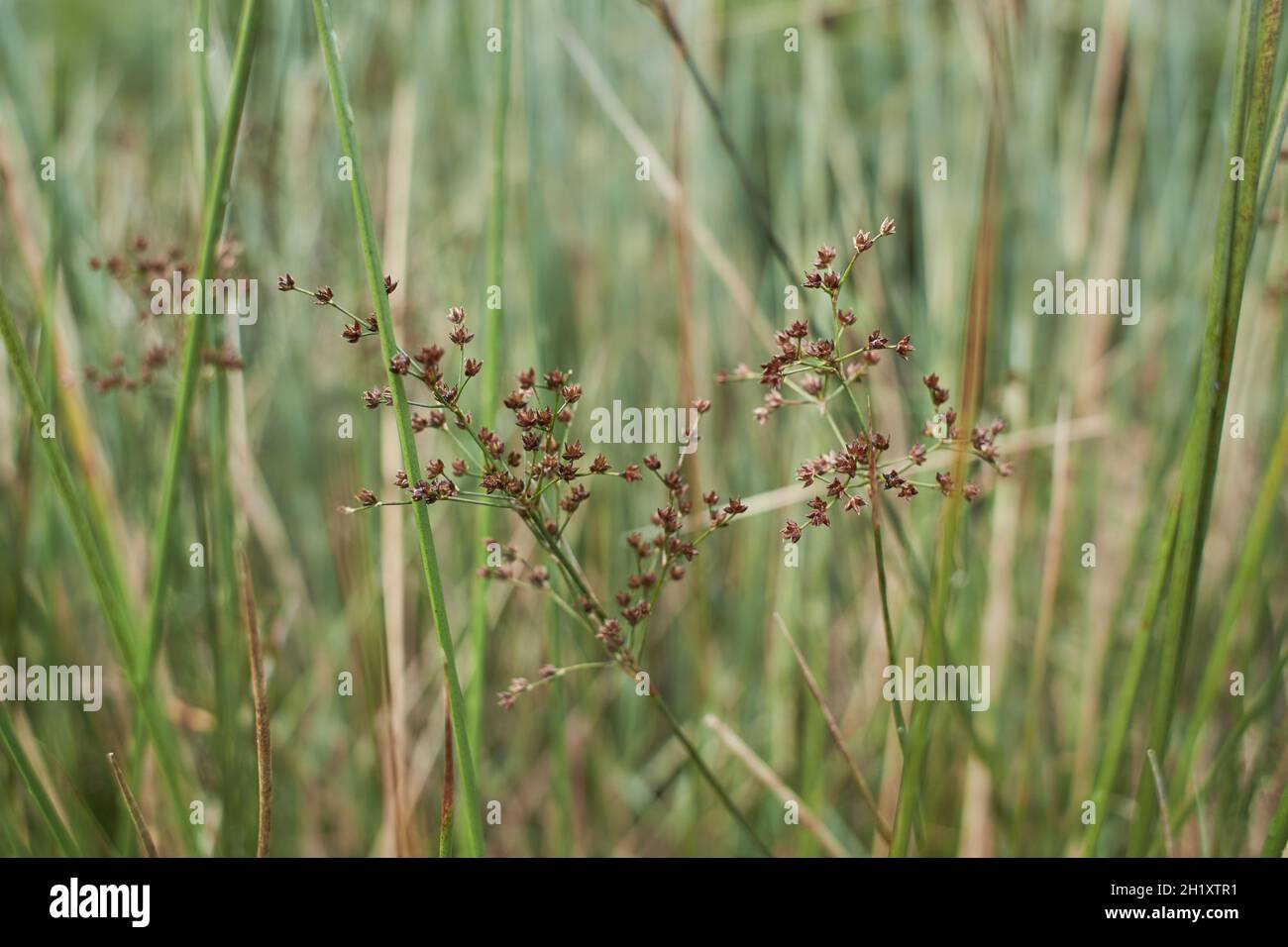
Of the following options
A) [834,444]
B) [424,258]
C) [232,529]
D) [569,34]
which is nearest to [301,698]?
[232,529]

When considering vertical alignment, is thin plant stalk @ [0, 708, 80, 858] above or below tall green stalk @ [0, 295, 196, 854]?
below

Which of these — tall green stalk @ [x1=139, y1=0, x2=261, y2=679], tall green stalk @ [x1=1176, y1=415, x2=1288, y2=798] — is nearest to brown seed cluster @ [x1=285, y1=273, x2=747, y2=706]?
tall green stalk @ [x1=139, y1=0, x2=261, y2=679]

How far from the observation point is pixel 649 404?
1553mm

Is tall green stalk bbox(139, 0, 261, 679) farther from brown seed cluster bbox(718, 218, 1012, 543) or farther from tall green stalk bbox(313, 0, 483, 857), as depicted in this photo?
brown seed cluster bbox(718, 218, 1012, 543)

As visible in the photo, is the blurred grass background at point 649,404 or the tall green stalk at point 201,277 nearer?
the tall green stalk at point 201,277

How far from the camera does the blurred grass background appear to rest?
1.01 meters

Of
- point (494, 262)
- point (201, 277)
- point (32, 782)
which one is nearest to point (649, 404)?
point (494, 262)

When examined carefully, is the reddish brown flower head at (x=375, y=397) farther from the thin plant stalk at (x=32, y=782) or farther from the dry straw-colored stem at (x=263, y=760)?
the thin plant stalk at (x=32, y=782)

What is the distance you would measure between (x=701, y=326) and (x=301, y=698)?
0.84 m

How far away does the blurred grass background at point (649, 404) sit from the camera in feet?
3.32

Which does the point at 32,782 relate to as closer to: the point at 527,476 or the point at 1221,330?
the point at 527,476

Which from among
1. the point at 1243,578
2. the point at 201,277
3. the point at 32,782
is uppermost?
the point at 201,277

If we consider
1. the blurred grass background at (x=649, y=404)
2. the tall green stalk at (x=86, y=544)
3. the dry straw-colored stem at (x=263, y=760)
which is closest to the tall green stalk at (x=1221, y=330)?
the blurred grass background at (x=649, y=404)

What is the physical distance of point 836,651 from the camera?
1.46 metres
